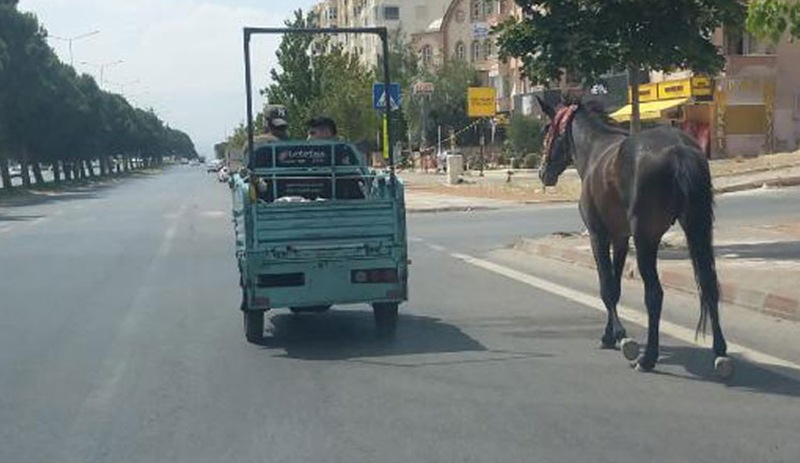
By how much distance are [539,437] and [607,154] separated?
3351 mm

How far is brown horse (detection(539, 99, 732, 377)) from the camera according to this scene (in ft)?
27.1

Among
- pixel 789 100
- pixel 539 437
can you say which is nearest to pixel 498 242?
pixel 539 437

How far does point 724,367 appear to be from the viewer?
8.15 metres

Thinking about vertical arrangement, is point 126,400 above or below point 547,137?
below

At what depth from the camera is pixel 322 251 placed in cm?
1008

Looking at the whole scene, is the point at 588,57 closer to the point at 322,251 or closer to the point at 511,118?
the point at 322,251

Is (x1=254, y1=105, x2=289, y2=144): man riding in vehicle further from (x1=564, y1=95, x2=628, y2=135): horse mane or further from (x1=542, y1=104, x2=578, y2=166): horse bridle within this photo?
(x1=564, y1=95, x2=628, y2=135): horse mane

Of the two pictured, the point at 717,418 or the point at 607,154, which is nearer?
the point at 717,418

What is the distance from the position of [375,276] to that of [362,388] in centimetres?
197

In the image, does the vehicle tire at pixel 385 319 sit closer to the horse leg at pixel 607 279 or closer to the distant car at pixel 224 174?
the horse leg at pixel 607 279

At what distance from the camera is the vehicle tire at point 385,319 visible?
10650mm

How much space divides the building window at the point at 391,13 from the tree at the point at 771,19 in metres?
118

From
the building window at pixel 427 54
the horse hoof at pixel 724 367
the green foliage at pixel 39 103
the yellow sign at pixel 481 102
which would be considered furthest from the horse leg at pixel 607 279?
the building window at pixel 427 54

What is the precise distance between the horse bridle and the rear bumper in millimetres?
1747
